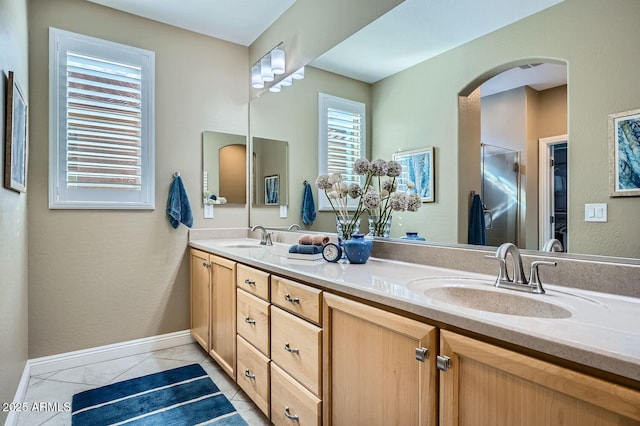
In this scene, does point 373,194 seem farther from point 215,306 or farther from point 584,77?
point 215,306

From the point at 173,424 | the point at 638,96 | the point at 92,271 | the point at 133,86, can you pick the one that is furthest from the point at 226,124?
the point at 638,96

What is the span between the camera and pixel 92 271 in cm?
258

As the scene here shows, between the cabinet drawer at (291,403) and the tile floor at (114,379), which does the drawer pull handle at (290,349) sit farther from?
the tile floor at (114,379)

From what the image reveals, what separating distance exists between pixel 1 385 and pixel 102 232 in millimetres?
1227

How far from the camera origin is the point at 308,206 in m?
2.63

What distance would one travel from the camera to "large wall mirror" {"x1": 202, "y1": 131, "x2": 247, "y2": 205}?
9.95ft

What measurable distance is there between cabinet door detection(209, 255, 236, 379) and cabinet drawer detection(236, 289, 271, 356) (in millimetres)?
104

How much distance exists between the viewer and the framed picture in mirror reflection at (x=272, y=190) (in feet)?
9.61

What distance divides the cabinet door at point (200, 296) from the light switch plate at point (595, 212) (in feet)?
6.96

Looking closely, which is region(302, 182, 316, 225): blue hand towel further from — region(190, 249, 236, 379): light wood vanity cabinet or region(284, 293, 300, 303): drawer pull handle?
region(284, 293, 300, 303): drawer pull handle

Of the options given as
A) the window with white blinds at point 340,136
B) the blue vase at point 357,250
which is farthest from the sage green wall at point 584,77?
the window with white blinds at point 340,136

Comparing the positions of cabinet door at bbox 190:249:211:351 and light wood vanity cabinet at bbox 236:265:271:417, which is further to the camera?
cabinet door at bbox 190:249:211:351

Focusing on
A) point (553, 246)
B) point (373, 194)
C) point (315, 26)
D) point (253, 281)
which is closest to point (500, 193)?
point (553, 246)

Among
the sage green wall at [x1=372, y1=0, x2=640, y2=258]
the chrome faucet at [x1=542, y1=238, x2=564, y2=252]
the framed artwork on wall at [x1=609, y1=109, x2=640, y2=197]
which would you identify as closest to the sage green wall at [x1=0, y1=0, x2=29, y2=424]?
the sage green wall at [x1=372, y1=0, x2=640, y2=258]
